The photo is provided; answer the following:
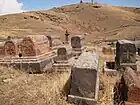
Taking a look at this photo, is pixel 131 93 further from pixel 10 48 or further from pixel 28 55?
pixel 10 48

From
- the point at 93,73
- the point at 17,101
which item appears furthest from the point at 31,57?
the point at 93,73

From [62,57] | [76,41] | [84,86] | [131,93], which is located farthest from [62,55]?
[131,93]

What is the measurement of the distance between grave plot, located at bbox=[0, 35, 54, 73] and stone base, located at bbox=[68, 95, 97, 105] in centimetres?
364

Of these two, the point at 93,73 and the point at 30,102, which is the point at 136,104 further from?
the point at 30,102

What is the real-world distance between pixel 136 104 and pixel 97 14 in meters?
58.9

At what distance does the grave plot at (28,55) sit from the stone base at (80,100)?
3635mm

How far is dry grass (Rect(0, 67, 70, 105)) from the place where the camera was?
→ 5551 mm

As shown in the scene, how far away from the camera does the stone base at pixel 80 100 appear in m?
5.25

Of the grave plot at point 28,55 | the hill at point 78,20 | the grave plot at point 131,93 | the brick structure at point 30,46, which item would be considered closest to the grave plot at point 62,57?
the grave plot at point 28,55

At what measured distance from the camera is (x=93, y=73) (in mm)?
5383

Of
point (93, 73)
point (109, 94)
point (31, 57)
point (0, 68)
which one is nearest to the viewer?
point (93, 73)

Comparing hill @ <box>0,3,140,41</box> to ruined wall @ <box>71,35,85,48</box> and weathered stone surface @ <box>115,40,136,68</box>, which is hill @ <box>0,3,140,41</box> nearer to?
ruined wall @ <box>71,35,85,48</box>

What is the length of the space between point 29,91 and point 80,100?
1.55 metres

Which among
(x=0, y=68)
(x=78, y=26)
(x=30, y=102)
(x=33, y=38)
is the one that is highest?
(x=78, y=26)
